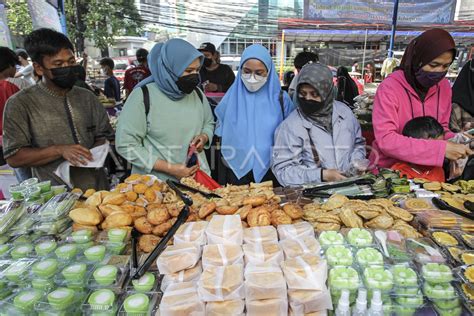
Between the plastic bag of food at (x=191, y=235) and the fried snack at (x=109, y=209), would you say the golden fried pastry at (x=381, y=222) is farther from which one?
the fried snack at (x=109, y=209)

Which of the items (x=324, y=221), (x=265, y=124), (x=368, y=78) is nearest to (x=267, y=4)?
(x=368, y=78)

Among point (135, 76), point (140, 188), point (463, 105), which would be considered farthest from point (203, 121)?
point (135, 76)

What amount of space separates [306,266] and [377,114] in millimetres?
1490

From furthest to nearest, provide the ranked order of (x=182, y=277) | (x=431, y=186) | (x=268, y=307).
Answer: (x=431, y=186) < (x=182, y=277) < (x=268, y=307)

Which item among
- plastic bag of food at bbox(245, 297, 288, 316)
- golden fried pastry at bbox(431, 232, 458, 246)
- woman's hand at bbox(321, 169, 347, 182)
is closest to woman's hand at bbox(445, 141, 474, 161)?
woman's hand at bbox(321, 169, 347, 182)

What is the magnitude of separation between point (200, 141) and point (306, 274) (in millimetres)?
1416

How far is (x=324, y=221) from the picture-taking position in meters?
1.34

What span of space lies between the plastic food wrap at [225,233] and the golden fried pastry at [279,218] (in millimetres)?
180

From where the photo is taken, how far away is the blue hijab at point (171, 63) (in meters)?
1.99

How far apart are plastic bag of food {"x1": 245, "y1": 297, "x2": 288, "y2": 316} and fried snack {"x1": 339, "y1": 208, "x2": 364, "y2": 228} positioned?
1.70ft

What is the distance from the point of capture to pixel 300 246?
113cm

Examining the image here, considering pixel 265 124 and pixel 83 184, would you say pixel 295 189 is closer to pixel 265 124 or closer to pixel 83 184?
pixel 265 124

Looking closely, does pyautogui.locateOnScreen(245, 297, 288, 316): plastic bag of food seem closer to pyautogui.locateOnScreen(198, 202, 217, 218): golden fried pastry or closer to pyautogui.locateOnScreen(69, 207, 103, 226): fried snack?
pyautogui.locateOnScreen(198, 202, 217, 218): golden fried pastry

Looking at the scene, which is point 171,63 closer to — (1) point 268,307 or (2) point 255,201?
(2) point 255,201
